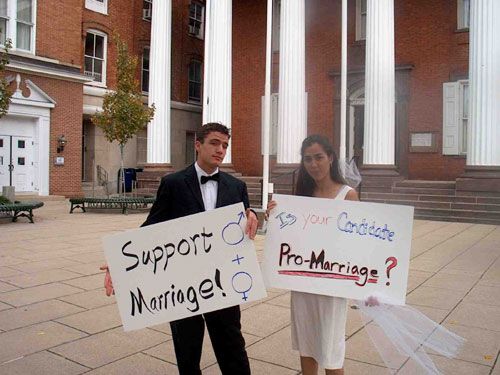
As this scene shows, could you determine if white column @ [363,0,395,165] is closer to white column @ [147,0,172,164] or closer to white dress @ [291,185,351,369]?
white column @ [147,0,172,164]

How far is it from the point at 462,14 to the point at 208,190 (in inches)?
716

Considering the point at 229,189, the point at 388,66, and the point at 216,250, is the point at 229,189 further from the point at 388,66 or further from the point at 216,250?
the point at 388,66

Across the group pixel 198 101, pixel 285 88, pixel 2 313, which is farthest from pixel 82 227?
pixel 198 101

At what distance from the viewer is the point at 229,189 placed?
304 cm

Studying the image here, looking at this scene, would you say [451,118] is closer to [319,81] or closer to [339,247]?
[319,81]

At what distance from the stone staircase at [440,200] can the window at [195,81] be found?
14.8 metres

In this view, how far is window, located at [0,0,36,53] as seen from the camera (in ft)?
61.9

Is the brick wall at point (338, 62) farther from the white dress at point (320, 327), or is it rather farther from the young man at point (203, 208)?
the young man at point (203, 208)

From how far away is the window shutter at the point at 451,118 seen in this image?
17.7 m

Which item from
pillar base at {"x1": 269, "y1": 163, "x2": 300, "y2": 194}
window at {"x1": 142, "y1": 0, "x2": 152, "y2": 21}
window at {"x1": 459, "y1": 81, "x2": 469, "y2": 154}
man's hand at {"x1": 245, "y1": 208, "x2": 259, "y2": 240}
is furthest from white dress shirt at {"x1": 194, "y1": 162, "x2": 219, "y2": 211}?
window at {"x1": 142, "y1": 0, "x2": 152, "y2": 21}

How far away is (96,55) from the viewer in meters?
23.3

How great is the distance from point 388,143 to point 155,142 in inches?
354

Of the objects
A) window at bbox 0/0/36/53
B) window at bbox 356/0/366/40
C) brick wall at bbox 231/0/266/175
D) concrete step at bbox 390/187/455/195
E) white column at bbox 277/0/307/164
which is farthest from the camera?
brick wall at bbox 231/0/266/175

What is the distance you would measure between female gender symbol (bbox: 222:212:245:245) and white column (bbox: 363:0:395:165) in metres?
13.6
